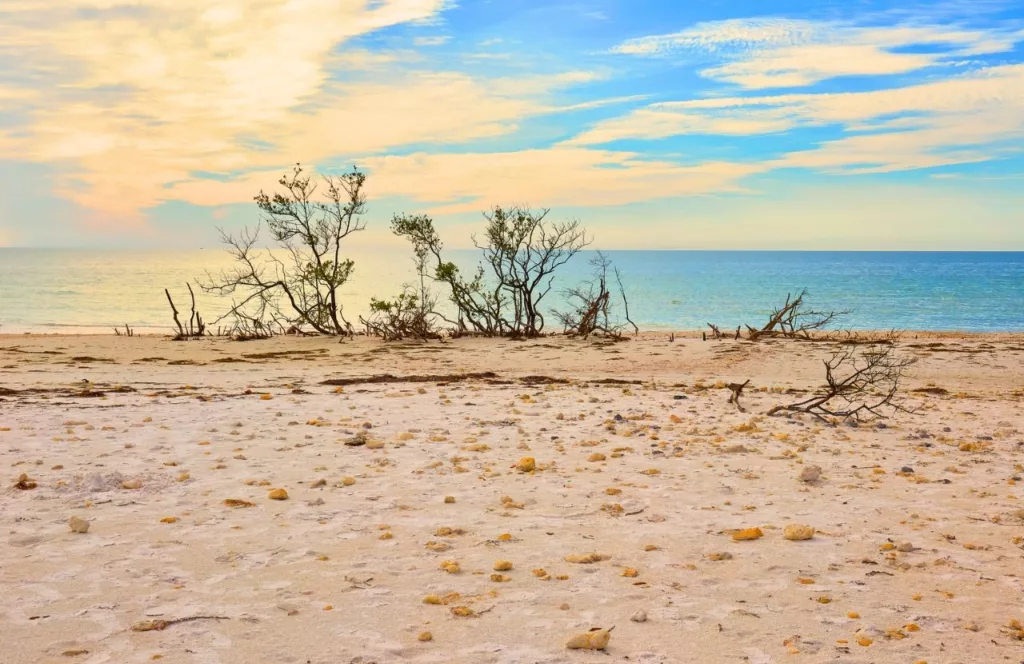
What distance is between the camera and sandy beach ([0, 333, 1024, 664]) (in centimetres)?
350

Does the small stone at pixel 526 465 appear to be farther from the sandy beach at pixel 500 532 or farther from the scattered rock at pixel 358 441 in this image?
the scattered rock at pixel 358 441

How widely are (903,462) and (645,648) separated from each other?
172 inches

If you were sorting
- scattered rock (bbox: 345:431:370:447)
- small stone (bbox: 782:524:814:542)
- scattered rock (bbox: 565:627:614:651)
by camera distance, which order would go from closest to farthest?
scattered rock (bbox: 565:627:614:651)
small stone (bbox: 782:524:814:542)
scattered rock (bbox: 345:431:370:447)

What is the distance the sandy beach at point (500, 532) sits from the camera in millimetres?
3496

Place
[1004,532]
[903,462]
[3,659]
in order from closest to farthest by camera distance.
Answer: [3,659] → [1004,532] → [903,462]

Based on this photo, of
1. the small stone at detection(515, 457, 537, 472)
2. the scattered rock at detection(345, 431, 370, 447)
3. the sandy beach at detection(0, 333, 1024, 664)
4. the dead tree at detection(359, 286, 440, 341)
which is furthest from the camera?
the dead tree at detection(359, 286, 440, 341)

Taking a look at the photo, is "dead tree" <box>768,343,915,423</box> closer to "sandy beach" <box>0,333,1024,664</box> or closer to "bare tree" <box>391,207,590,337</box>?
"sandy beach" <box>0,333,1024,664</box>

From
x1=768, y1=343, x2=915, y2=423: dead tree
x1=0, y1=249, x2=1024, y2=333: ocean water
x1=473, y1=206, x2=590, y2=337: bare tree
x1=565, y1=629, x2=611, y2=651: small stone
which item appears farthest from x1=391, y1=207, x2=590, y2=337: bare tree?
x1=565, y1=629, x2=611, y2=651: small stone

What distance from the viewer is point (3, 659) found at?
324 centimetres

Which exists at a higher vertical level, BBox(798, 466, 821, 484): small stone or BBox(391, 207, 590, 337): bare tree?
BBox(391, 207, 590, 337): bare tree

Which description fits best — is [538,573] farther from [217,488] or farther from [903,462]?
[903,462]

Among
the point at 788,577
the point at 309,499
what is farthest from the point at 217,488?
the point at 788,577

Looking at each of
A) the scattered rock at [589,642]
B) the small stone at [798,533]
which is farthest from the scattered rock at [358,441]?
the scattered rock at [589,642]

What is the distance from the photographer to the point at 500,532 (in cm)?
485
